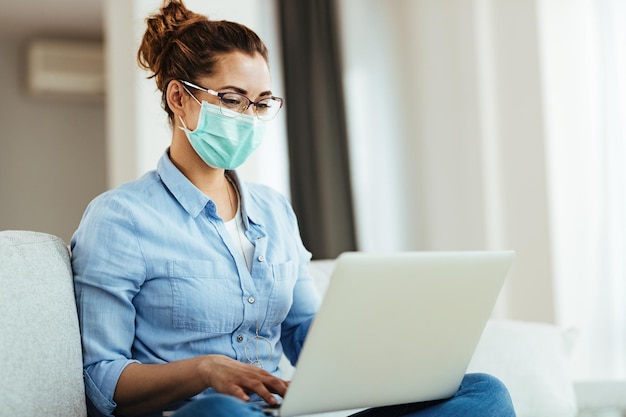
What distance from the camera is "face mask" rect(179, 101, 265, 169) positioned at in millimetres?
1555

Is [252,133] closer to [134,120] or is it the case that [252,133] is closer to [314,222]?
[134,120]

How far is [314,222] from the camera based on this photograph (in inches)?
141

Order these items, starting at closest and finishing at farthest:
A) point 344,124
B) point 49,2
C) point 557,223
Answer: point 557,223
point 344,124
point 49,2

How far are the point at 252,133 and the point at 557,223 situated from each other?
147 cm

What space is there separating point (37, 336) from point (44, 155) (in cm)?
388

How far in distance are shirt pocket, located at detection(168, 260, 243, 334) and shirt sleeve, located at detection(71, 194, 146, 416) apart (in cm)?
7

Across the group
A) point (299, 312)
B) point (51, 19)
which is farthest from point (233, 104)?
point (51, 19)

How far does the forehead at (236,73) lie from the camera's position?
60.8 inches

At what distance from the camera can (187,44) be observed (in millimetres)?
1559

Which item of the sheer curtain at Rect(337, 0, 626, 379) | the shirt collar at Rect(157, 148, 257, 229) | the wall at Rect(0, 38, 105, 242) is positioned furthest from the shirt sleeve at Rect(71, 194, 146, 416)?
the wall at Rect(0, 38, 105, 242)

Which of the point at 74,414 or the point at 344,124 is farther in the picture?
the point at 344,124

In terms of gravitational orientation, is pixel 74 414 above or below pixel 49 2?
below

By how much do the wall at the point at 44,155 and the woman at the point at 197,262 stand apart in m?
3.44

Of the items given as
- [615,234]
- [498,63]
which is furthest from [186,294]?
[498,63]
